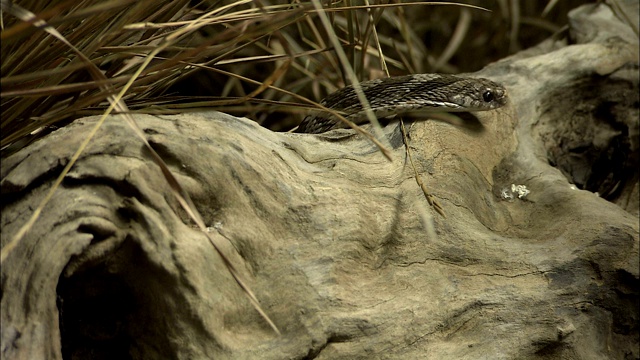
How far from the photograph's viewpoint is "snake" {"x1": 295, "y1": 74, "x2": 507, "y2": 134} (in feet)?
8.07

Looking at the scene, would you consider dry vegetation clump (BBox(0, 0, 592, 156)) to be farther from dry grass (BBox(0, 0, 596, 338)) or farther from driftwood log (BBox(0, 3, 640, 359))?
driftwood log (BBox(0, 3, 640, 359))

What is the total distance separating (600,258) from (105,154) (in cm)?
152

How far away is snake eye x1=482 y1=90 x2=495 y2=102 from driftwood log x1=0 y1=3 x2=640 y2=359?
105 mm

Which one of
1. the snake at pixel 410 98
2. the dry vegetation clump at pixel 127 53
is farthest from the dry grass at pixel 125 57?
the snake at pixel 410 98

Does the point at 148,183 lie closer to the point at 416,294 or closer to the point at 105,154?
the point at 105,154

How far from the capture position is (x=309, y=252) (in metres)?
1.81

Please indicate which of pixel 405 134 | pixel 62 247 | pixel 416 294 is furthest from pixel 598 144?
pixel 62 247

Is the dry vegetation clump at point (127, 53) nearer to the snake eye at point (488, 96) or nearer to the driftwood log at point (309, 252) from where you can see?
the driftwood log at point (309, 252)

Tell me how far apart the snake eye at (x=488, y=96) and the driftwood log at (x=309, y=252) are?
105mm

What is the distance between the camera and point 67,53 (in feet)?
5.65

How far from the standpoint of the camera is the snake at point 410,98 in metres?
2.46

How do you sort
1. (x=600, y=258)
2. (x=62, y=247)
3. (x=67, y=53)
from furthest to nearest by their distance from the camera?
(x=600, y=258)
(x=67, y=53)
(x=62, y=247)

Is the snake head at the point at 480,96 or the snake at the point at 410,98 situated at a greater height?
the snake at the point at 410,98

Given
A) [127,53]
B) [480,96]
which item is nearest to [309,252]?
[127,53]
